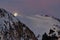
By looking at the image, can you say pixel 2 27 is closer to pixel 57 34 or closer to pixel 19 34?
pixel 19 34

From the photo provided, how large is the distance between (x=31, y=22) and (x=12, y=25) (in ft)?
12.0

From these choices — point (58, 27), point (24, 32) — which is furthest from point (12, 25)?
point (58, 27)

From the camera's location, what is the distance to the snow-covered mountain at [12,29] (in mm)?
60800

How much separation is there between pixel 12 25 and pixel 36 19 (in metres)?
4.77

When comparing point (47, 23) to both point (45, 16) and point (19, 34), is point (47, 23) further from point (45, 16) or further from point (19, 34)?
point (19, 34)

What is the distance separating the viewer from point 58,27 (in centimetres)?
5494

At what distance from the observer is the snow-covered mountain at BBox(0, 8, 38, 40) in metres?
60.8

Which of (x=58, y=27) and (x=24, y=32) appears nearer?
(x=58, y=27)

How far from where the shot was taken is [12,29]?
215ft

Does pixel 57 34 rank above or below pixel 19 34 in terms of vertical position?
above

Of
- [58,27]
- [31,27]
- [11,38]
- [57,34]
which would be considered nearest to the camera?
[57,34]

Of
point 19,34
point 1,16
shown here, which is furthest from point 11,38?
point 1,16

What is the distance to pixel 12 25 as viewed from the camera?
6556cm

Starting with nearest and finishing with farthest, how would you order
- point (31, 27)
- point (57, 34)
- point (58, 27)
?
point (57, 34), point (58, 27), point (31, 27)
